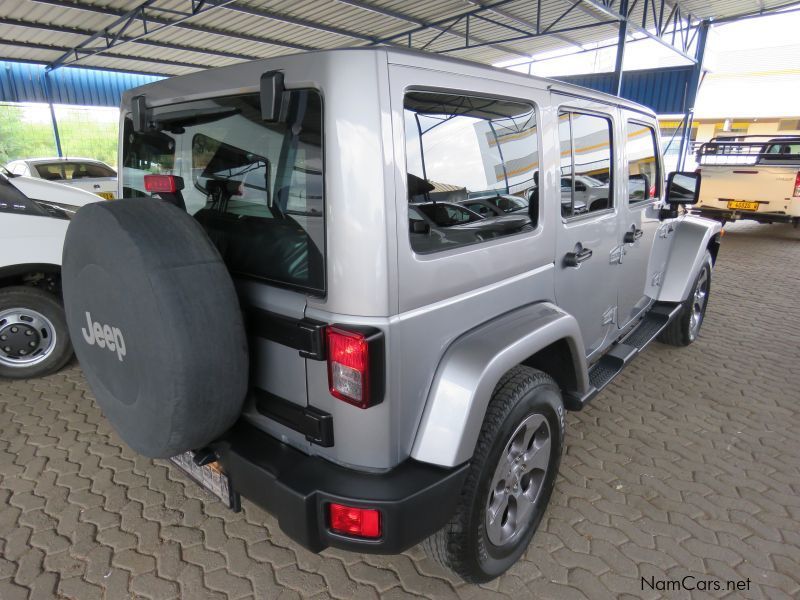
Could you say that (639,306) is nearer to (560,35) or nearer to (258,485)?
Answer: (258,485)

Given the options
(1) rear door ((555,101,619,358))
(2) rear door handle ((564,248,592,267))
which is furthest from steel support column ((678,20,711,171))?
(2) rear door handle ((564,248,592,267))

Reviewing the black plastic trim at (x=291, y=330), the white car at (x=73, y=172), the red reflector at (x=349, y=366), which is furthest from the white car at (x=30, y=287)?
the white car at (x=73, y=172)

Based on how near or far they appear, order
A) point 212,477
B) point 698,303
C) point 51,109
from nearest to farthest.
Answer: point 212,477 < point 698,303 < point 51,109

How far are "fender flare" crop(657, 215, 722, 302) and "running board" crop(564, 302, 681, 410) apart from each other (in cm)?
11

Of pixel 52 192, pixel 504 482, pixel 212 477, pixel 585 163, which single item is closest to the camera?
pixel 212 477

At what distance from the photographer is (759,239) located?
10898 mm

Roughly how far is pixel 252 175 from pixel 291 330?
0.57 m

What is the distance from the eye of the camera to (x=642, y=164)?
3311mm

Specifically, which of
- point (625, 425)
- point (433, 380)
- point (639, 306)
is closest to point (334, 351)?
point (433, 380)

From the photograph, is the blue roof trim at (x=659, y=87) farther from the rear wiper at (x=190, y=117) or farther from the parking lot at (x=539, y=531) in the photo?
the rear wiper at (x=190, y=117)

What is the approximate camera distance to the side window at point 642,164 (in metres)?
3.08

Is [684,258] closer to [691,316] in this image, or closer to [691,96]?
[691,316]

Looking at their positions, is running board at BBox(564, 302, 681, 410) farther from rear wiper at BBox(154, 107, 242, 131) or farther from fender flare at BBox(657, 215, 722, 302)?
rear wiper at BBox(154, 107, 242, 131)

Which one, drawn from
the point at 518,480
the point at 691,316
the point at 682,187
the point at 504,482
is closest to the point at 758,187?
the point at 691,316
